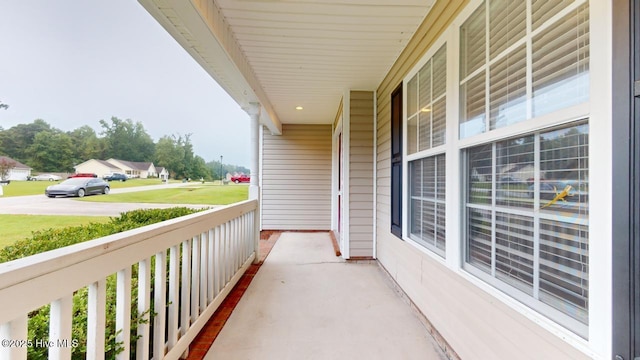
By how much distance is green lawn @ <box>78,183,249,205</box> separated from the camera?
1384 millimetres

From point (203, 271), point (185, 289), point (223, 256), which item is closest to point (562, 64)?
point (185, 289)

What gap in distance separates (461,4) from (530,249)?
160 cm

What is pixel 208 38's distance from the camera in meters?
2.17

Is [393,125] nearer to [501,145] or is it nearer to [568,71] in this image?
[501,145]

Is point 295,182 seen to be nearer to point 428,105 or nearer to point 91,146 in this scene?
point 428,105

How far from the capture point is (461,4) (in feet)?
5.85

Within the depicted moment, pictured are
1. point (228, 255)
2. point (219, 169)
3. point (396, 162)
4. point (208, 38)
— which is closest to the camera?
point (208, 38)

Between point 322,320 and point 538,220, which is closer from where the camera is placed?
point 538,220

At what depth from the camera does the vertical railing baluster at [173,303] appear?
164cm

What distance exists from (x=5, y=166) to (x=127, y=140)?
0.57 metres

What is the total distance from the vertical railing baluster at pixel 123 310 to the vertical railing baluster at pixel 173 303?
43 centimetres

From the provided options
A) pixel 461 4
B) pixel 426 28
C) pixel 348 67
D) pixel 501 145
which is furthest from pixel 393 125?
pixel 501 145

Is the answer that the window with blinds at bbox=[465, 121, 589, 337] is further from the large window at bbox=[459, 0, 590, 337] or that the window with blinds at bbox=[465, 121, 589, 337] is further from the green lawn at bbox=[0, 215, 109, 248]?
the green lawn at bbox=[0, 215, 109, 248]

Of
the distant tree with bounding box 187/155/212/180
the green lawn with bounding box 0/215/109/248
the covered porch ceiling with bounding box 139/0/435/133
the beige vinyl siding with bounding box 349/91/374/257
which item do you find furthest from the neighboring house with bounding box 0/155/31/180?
the beige vinyl siding with bounding box 349/91/374/257
